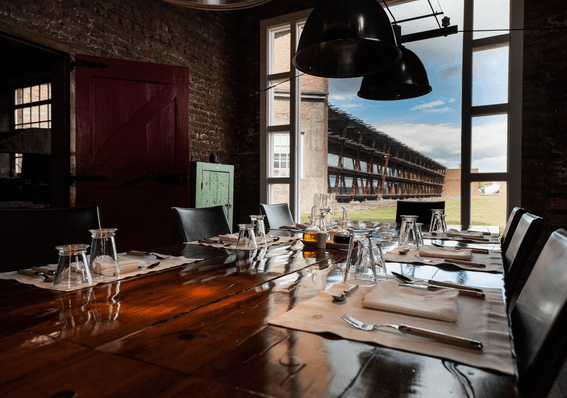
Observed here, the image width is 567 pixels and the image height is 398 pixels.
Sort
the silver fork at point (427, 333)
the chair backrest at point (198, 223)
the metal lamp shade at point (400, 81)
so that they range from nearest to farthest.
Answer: the silver fork at point (427, 333), the chair backrest at point (198, 223), the metal lamp shade at point (400, 81)

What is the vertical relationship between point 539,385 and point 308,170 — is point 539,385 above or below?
below

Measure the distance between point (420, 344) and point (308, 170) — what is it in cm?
596

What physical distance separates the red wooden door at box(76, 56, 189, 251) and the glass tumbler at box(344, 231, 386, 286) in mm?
3013

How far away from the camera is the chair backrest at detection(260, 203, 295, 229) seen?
2826 millimetres

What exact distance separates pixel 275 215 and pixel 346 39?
1.62 metres

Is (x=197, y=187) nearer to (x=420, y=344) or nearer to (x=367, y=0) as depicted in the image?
(x=367, y=0)

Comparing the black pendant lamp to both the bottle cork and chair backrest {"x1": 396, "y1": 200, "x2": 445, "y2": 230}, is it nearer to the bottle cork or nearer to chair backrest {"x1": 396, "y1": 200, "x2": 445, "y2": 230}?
the bottle cork

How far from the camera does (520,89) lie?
367 cm

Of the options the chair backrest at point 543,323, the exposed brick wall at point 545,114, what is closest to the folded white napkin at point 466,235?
the chair backrest at point 543,323

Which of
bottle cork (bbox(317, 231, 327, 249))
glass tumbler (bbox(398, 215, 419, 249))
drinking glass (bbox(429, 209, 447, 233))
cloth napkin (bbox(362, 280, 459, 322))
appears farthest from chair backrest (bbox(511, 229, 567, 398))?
drinking glass (bbox(429, 209, 447, 233))

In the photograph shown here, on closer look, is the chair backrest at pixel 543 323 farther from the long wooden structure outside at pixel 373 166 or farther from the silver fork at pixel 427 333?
the long wooden structure outside at pixel 373 166

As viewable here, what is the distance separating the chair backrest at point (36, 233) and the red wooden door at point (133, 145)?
181cm

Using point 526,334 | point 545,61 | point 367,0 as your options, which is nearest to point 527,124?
point 545,61

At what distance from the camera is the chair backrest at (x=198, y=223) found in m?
2.09
